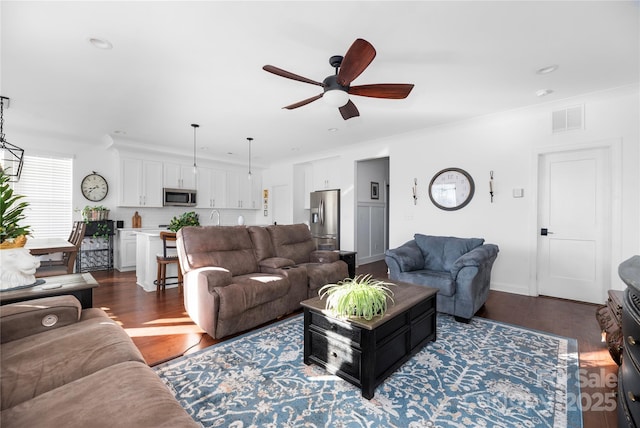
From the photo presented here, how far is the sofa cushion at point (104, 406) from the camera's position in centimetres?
88

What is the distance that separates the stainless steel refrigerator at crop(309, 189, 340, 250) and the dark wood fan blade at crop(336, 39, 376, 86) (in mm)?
4135

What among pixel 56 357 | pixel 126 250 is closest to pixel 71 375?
pixel 56 357

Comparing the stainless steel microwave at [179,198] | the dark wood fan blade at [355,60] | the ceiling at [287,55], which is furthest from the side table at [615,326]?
the stainless steel microwave at [179,198]

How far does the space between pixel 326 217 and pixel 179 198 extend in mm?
3431

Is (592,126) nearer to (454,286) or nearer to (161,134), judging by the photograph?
(454,286)

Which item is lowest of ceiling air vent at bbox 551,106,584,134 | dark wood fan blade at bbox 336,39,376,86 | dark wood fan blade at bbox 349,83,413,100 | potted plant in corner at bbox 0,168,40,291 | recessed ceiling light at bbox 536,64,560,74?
potted plant in corner at bbox 0,168,40,291

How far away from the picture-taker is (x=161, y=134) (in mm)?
5203

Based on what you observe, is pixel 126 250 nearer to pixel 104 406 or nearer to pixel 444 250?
pixel 104 406

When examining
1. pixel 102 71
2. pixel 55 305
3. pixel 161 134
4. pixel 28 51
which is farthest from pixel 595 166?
pixel 161 134

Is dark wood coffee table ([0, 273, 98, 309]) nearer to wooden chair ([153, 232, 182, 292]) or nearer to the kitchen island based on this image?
wooden chair ([153, 232, 182, 292])

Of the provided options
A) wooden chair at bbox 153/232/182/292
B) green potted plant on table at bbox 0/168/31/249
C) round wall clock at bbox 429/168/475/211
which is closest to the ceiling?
round wall clock at bbox 429/168/475/211

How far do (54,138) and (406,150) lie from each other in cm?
651

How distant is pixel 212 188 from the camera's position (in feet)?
23.8

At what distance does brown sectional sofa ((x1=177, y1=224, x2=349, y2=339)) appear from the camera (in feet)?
8.55
